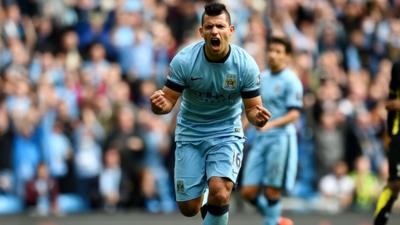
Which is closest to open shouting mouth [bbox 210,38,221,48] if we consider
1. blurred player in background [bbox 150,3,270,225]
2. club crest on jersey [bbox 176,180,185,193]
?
blurred player in background [bbox 150,3,270,225]

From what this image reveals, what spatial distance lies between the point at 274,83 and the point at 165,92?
10.9 ft

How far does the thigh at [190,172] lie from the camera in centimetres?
1135

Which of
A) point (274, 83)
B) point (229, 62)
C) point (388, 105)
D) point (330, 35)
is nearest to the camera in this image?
point (229, 62)

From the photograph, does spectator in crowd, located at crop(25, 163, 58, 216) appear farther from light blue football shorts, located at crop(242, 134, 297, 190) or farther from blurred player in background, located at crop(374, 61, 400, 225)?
blurred player in background, located at crop(374, 61, 400, 225)

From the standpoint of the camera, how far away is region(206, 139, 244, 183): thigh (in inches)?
440

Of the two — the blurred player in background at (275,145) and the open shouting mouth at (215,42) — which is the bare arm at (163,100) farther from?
the blurred player in background at (275,145)

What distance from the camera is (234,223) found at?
682 inches

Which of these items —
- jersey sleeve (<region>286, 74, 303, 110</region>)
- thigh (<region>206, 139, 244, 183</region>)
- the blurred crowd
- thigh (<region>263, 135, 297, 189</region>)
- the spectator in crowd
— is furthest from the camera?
the blurred crowd

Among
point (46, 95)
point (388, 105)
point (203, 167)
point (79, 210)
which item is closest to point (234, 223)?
point (79, 210)

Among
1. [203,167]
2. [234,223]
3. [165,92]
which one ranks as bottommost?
[234,223]

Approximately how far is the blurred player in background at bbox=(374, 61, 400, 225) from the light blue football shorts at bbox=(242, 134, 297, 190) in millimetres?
1448

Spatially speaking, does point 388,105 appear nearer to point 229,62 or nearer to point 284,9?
point 229,62

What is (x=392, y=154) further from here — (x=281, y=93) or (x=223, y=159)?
(x=223, y=159)

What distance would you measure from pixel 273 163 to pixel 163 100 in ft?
12.2
